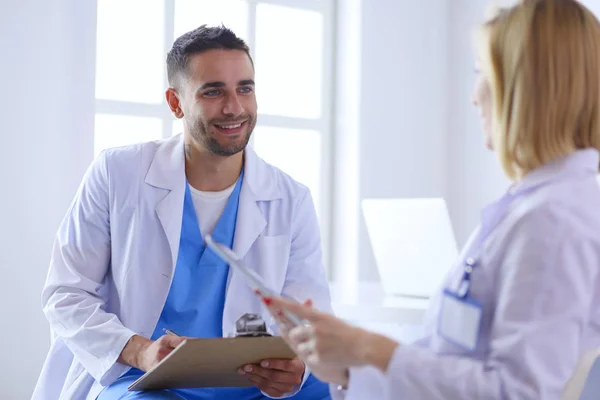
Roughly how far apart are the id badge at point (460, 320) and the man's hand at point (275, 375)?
Answer: 2.22ft

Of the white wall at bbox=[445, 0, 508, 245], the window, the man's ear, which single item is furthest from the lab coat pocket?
the white wall at bbox=[445, 0, 508, 245]

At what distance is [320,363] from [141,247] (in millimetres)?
997

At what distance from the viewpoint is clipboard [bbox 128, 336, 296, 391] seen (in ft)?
4.59

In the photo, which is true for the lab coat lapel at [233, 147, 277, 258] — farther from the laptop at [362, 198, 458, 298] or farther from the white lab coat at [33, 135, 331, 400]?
the laptop at [362, 198, 458, 298]

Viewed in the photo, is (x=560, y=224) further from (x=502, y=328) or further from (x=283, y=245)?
(x=283, y=245)

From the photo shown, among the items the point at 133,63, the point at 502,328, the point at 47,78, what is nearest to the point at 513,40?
the point at 502,328

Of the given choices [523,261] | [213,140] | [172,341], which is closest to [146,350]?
[172,341]

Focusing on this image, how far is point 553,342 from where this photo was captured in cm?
92

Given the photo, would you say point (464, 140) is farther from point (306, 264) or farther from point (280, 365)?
point (280, 365)

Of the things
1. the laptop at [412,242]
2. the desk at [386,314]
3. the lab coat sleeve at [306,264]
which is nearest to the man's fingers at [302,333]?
the lab coat sleeve at [306,264]

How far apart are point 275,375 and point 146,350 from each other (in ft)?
0.98

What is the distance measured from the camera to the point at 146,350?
1.73 meters

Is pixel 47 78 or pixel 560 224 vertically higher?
pixel 47 78

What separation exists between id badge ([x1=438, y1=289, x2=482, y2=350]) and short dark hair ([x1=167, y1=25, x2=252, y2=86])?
4.23 ft
